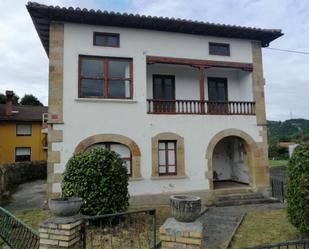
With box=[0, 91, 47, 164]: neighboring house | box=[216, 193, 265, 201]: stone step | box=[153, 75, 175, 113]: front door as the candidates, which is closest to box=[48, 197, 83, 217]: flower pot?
box=[216, 193, 265, 201]: stone step

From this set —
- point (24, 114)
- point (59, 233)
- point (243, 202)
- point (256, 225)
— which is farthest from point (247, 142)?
point (24, 114)

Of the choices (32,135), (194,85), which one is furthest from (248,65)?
(32,135)

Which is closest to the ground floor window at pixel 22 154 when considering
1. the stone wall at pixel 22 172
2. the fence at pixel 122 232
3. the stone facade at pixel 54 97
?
the stone wall at pixel 22 172

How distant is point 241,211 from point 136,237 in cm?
509

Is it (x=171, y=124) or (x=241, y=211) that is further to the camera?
(x=171, y=124)

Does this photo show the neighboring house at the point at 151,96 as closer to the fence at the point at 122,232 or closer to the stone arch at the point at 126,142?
the stone arch at the point at 126,142

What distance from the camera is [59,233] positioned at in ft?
15.7

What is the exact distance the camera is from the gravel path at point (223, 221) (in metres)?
7.66

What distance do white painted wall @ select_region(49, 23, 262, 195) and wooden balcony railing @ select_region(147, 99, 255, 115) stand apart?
26 centimetres

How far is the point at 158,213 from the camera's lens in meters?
10.5

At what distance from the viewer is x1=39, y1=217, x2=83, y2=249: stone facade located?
479cm

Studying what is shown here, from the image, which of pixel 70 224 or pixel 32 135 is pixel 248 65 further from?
pixel 32 135

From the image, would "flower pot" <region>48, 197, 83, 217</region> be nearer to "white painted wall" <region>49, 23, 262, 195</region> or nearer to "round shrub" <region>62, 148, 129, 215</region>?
"round shrub" <region>62, 148, 129, 215</region>

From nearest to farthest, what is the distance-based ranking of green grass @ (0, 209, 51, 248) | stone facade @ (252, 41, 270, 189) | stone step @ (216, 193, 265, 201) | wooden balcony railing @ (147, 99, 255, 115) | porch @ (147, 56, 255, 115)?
green grass @ (0, 209, 51, 248) → stone step @ (216, 193, 265, 201) → wooden balcony railing @ (147, 99, 255, 115) → porch @ (147, 56, 255, 115) → stone facade @ (252, 41, 270, 189)
